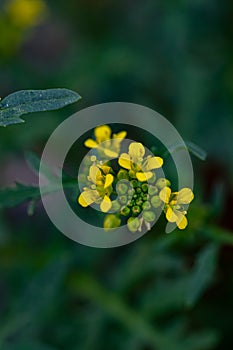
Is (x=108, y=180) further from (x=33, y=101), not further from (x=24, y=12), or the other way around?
(x=24, y=12)

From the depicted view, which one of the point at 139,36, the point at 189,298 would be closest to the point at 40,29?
the point at 139,36

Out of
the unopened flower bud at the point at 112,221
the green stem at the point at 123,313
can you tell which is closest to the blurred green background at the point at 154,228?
the green stem at the point at 123,313

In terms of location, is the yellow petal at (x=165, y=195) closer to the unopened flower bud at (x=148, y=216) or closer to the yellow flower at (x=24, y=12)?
the unopened flower bud at (x=148, y=216)

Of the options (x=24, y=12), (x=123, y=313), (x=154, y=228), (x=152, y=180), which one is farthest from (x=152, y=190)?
(x=24, y=12)

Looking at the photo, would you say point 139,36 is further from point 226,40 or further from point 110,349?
point 110,349

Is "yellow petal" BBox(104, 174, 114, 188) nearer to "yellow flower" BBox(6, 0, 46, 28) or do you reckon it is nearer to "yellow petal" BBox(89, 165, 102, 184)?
"yellow petal" BBox(89, 165, 102, 184)

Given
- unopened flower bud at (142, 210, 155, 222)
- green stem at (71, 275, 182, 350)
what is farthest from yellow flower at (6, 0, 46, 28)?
unopened flower bud at (142, 210, 155, 222)
